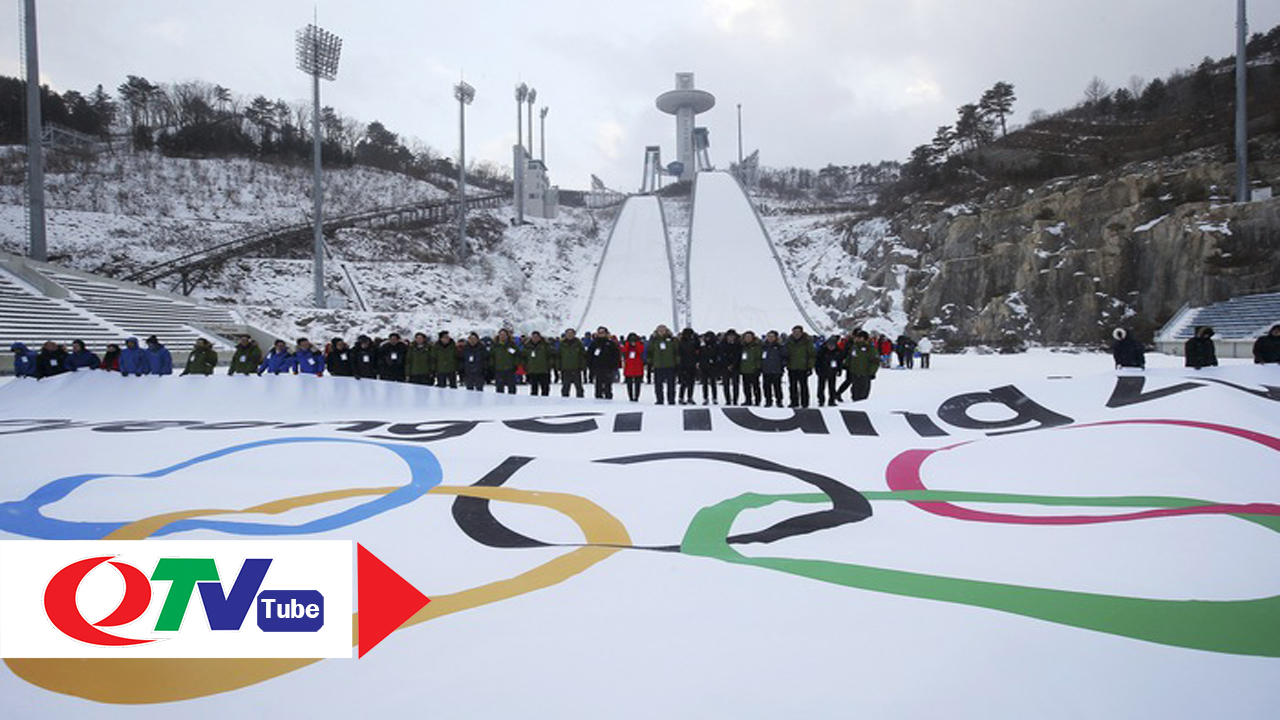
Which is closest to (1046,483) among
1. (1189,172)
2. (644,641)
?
(644,641)

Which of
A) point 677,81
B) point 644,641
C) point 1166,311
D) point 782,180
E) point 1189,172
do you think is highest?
point 677,81

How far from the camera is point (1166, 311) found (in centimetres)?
2184

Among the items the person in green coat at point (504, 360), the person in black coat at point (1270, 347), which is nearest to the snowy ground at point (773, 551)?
the person in black coat at point (1270, 347)

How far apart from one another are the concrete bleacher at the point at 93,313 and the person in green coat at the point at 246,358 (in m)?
10.0

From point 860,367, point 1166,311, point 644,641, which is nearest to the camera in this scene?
point 644,641

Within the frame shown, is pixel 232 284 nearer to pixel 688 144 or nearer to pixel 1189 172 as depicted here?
pixel 1189 172

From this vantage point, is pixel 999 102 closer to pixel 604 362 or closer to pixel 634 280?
pixel 634 280

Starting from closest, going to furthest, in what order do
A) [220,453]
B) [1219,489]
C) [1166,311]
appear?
1. [1219,489]
2. [220,453]
3. [1166,311]

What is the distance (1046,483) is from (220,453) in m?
5.94

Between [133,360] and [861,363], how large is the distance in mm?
11566

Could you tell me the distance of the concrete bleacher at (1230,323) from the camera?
17.6 meters

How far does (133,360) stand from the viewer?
33.2 feet

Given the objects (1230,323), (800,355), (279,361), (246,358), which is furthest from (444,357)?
(1230,323)

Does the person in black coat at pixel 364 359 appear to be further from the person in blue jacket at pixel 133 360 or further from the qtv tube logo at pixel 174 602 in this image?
the qtv tube logo at pixel 174 602
